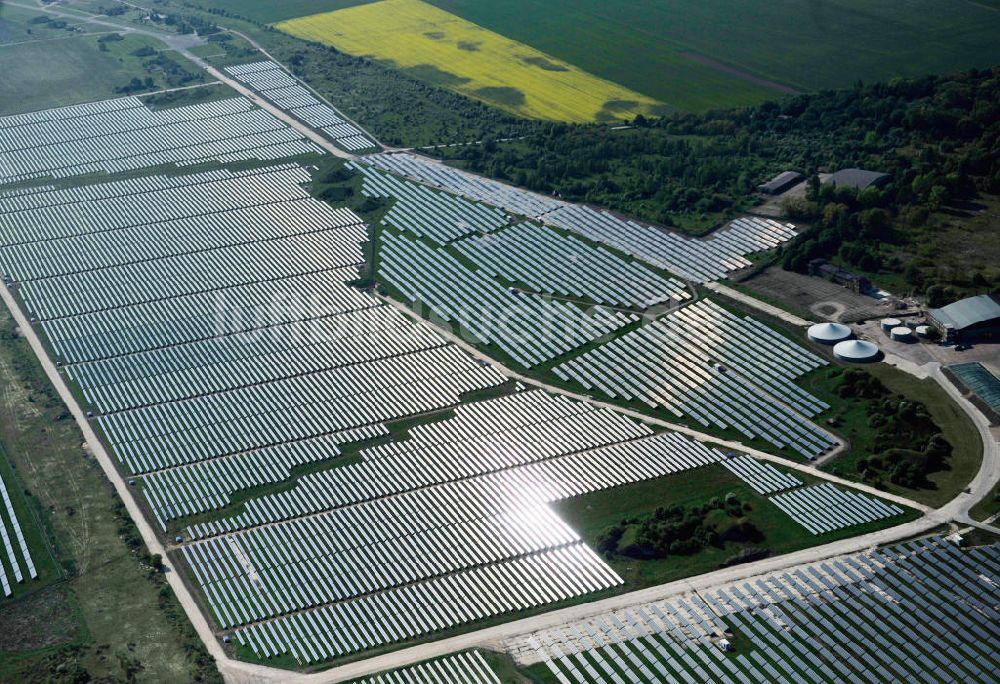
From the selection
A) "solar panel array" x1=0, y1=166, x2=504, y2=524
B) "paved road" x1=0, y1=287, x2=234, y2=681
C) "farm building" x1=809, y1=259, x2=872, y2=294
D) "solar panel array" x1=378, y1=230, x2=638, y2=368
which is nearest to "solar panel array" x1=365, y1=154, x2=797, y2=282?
"farm building" x1=809, y1=259, x2=872, y2=294

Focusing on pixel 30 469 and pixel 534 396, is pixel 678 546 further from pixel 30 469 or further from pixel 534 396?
pixel 30 469

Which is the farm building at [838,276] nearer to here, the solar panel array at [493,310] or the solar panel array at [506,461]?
the solar panel array at [493,310]

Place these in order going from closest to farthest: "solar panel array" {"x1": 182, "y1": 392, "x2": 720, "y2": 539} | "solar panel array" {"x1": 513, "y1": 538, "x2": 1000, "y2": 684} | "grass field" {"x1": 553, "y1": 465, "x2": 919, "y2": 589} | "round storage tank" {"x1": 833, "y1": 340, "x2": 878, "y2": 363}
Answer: "solar panel array" {"x1": 513, "y1": 538, "x2": 1000, "y2": 684} < "grass field" {"x1": 553, "y1": 465, "x2": 919, "y2": 589} < "solar panel array" {"x1": 182, "y1": 392, "x2": 720, "y2": 539} < "round storage tank" {"x1": 833, "y1": 340, "x2": 878, "y2": 363}

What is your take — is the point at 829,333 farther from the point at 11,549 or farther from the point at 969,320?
the point at 11,549

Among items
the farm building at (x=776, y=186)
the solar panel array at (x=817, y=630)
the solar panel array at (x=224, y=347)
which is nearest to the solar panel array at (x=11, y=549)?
the solar panel array at (x=224, y=347)

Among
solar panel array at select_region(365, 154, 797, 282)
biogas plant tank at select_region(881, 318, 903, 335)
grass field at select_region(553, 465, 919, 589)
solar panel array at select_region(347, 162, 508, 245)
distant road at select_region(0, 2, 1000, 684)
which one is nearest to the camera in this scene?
distant road at select_region(0, 2, 1000, 684)

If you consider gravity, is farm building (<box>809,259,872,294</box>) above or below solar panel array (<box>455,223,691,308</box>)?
above

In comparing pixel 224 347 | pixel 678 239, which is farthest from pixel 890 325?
pixel 224 347

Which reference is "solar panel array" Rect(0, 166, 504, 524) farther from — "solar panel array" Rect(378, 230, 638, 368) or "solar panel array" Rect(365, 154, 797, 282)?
"solar panel array" Rect(365, 154, 797, 282)
